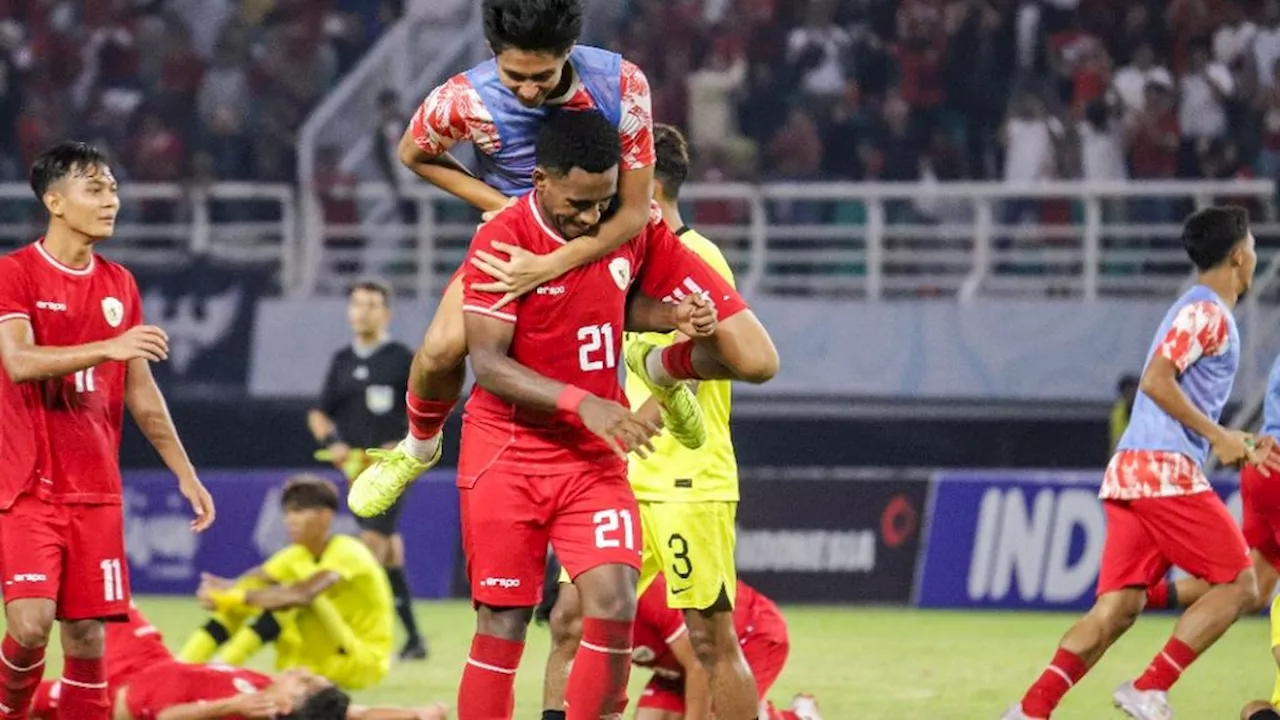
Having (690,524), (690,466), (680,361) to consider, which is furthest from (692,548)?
(680,361)

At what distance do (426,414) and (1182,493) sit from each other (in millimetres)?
3578

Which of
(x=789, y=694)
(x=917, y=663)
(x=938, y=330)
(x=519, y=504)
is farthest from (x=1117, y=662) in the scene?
(x=519, y=504)

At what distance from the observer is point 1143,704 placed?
377 inches

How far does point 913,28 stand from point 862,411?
3.75m

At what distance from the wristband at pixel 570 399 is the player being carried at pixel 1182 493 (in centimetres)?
335

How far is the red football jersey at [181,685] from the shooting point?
9047 mm

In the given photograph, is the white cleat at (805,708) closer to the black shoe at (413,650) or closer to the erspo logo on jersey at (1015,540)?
the black shoe at (413,650)

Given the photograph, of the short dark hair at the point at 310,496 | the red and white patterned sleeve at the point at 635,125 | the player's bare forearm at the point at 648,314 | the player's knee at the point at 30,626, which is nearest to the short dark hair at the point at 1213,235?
the player's bare forearm at the point at 648,314

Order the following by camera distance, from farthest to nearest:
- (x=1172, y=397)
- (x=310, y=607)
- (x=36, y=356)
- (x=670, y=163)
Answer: (x=310, y=607) < (x=1172, y=397) < (x=670, y=163) < (x=36, y=356)

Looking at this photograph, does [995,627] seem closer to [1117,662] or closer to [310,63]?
[1117,662]

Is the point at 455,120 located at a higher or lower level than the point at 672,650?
higher

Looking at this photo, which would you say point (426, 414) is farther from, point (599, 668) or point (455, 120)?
point (599, 668)

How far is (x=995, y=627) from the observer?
48.5 feet

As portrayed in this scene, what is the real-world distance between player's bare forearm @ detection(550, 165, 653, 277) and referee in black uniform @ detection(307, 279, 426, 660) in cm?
624
